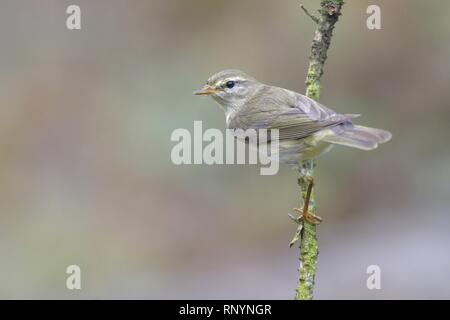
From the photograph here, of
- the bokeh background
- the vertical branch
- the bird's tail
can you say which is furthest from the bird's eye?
the bokeh background

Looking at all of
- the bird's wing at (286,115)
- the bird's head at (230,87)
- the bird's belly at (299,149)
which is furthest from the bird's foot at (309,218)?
the bird's head at (230,87)

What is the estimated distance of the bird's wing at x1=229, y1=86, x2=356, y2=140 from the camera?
18.0ft

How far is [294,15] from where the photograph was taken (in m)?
11.1

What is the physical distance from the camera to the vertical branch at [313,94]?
15.4 ft

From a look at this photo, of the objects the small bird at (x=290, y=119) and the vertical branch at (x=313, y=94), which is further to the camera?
the small bird at (x=290, y=119)

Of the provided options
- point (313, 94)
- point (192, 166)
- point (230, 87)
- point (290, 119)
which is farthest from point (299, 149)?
point (192, 166)

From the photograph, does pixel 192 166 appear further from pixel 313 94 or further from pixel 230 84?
pixel 313 94

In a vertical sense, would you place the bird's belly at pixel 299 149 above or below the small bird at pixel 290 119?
below

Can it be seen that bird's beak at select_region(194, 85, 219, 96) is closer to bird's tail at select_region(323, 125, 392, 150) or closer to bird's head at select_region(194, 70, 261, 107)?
bird's head at select_region(194, 70, 261, 107)

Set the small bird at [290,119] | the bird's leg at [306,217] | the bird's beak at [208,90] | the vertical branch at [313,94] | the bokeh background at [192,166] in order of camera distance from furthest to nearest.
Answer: the bokeh background at [192,166] < the bird's beak at [208,90] < the small bird at [290,119] < the bird's leg at [306,217] < the vertical branch at [313,94]

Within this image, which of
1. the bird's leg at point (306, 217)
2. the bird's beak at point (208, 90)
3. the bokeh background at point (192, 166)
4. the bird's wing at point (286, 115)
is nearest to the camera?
the bird's leg at point (306, 217)

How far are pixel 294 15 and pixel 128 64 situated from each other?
303 cm

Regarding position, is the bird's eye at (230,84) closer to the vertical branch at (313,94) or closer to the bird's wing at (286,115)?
the bird's wing at (286,115)

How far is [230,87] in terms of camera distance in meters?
6.04
